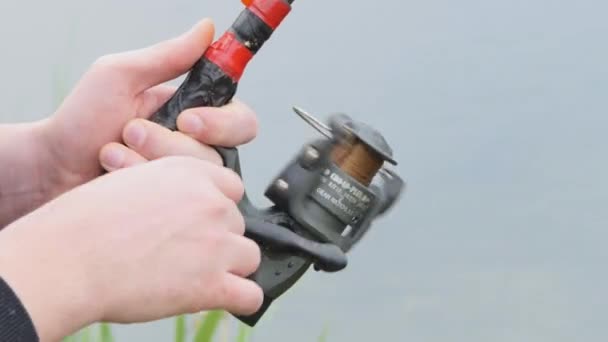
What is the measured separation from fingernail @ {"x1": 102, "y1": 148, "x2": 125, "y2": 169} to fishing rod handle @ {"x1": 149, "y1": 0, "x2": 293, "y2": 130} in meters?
0.07

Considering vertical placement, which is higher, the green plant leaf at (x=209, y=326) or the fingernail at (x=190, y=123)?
the fingernail at (x=190, y=123)

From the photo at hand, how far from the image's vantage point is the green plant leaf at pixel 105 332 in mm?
2368

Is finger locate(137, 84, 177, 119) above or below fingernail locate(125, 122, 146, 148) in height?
above

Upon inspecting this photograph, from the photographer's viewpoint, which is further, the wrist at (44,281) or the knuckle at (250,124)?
the knuckle at (250,124)

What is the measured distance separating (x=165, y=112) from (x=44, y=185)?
32cm

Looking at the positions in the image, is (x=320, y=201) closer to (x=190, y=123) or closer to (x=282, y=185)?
(x=282, y=185)

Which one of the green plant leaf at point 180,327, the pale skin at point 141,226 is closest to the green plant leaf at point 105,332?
the green plant leaf at point 180,327

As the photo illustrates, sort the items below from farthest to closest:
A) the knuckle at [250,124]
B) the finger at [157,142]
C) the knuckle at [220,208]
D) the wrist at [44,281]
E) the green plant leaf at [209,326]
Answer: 1. the green plant leaf at [209,326]
2. the knuckle at [250,124]
3. the finger at [157,142]
4. the knuckle at [220,208]
5. the wrist at [44,281]

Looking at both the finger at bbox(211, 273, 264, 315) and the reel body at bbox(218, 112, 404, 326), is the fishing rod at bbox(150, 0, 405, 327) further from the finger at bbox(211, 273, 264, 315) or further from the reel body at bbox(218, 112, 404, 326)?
the finger at bbox(211, 273, 264, 315)

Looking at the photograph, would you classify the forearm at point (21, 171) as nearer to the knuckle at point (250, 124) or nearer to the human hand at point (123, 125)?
the human hand at point (123, 125)

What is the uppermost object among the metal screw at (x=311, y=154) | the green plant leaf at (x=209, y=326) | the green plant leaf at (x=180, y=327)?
the metal screw at (x=311, y=154)

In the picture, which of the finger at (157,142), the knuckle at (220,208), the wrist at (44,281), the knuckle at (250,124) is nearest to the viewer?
the wrist at (44,281)

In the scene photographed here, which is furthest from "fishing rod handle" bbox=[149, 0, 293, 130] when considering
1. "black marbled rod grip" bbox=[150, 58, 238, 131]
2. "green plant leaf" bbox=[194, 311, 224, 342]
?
"green plant leaf" bbox=[194, 311, 224, 342]

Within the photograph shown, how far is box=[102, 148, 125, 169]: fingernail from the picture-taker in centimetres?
151
